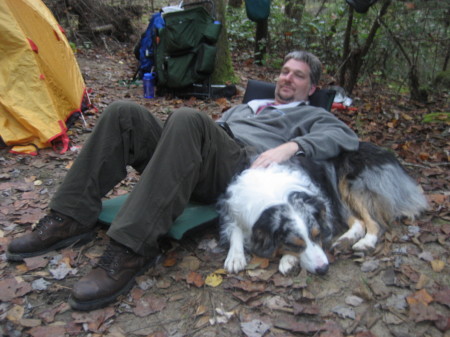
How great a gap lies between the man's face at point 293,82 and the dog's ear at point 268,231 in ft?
4.69

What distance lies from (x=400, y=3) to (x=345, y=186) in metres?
3.53

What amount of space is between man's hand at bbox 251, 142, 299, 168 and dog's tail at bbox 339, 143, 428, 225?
574 mm

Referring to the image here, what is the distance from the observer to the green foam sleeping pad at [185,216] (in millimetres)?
2607

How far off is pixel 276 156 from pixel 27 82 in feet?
10.7

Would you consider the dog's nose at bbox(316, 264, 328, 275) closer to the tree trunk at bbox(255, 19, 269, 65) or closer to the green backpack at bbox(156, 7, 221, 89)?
the green backpack at bbox(156, 7, 221, 89)

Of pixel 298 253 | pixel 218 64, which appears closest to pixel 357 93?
pixel 218 64

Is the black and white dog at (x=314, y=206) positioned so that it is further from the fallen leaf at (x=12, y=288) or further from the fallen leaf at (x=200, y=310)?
the fallen leaf at (x=12, y=288)

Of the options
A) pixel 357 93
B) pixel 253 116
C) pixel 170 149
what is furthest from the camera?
Answer: pixel 357 93

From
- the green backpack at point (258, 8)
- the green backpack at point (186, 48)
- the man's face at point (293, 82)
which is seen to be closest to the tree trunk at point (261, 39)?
the green backpack at point (258, 8)

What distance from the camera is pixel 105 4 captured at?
1038 centimetres

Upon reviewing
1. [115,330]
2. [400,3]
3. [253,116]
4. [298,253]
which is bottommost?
[115,330]

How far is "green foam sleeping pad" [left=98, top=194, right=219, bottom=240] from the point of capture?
2.61 metres

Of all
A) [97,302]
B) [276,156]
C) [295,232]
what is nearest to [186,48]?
[276,156]

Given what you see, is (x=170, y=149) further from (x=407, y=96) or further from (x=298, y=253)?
(x=407, y=96)
